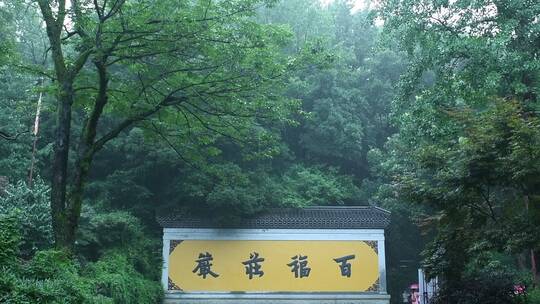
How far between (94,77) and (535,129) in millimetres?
5600

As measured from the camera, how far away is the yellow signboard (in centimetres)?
1384

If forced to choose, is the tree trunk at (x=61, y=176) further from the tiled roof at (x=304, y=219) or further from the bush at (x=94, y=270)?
the tiled roof at (x=304, y=219)

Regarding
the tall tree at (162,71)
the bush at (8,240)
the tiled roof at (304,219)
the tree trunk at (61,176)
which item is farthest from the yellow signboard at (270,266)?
the bush at (8,240)

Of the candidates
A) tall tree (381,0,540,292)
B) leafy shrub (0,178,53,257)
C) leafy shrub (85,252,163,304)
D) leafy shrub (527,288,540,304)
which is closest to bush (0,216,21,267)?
leafy shrub (85,252,163,304)

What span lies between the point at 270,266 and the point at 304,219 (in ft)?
4.88

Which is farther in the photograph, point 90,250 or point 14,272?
point 90,250

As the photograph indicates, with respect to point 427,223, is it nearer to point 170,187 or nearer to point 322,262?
point 322,262

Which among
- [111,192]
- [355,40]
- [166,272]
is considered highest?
[355,40]

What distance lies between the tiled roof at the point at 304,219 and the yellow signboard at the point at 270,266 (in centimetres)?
44

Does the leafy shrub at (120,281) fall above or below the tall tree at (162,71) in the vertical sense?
below

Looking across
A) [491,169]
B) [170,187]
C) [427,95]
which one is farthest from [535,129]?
[170,187]

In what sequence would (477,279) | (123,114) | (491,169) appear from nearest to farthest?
1. (491,169)
2. (477,279)
3. (123,114)

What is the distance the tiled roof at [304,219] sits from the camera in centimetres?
1406

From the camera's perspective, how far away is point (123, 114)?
26.1 ft
